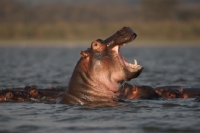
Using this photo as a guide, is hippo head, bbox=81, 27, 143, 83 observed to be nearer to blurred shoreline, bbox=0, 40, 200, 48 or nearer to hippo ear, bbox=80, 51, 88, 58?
hippo ear, bbox=80, 51, 88, 58

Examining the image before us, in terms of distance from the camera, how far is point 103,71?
892 cm

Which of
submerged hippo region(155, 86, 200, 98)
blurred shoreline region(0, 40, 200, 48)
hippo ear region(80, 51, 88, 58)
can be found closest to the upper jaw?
hippo ear region(80, 51, 88, 58)

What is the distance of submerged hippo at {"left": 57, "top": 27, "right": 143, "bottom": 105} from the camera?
8.84m

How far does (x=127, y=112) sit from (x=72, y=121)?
95 cm

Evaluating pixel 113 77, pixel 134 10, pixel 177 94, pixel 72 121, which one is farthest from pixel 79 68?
pixel 134 10

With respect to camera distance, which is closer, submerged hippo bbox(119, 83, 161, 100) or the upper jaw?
the upper jaw

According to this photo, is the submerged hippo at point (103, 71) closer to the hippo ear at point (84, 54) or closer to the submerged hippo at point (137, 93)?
the hippo ear at point (84, 54)

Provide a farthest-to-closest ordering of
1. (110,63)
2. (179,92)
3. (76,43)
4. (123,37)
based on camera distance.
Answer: (76,43) < (179,92) < (110,63) < (123,37)

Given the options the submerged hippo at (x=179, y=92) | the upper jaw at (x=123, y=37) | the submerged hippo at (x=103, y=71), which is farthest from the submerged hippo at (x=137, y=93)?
the upper jaw at (x=123, y=37)

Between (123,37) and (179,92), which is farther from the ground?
(123,37)

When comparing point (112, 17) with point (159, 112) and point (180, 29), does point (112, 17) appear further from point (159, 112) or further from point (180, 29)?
point (159, 112)

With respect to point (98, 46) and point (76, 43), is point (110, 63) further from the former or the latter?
point (76, 43)

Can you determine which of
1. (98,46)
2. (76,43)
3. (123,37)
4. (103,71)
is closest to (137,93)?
(103,71)

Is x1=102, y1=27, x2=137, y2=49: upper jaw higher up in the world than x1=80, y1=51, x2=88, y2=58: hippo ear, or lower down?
higher up
